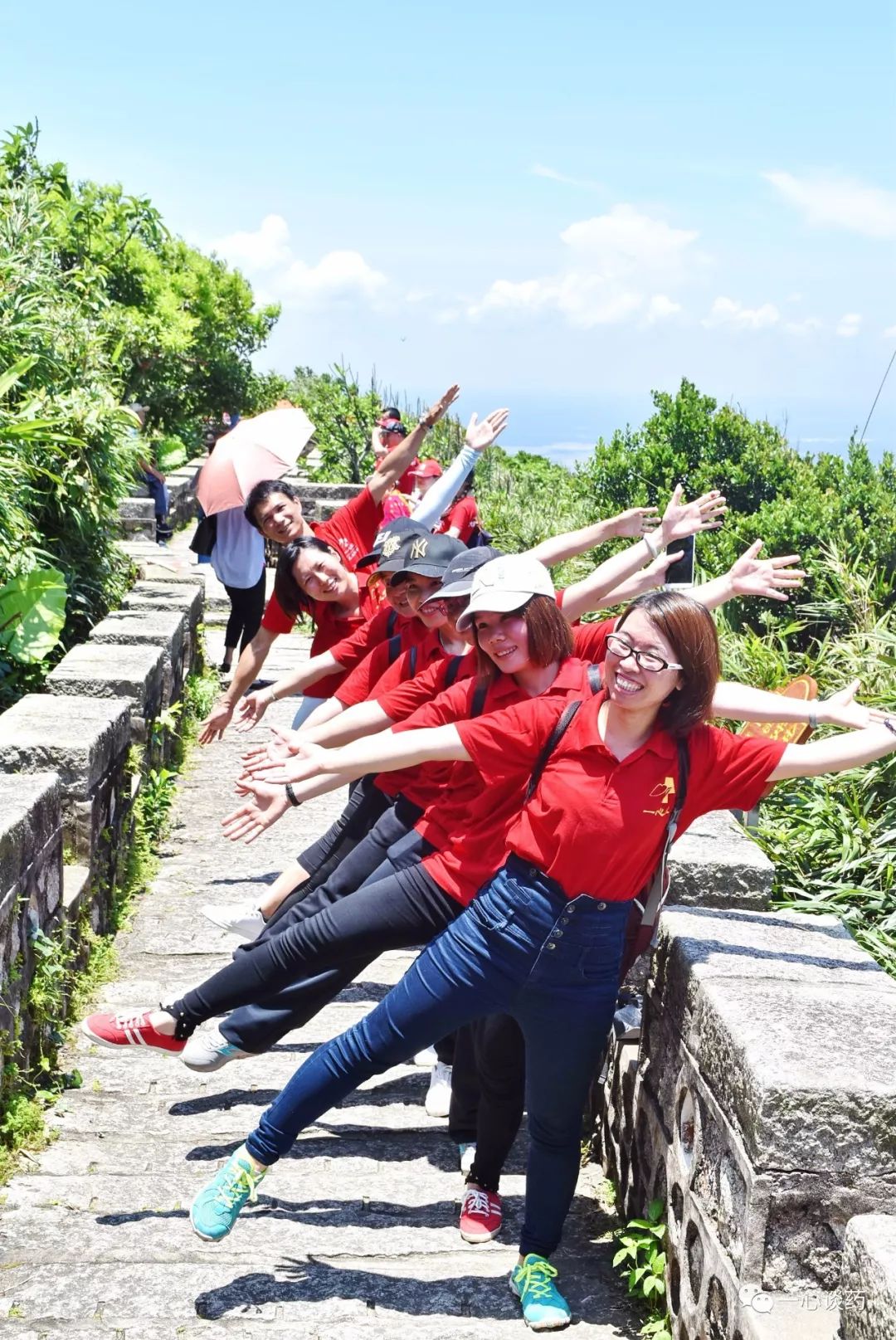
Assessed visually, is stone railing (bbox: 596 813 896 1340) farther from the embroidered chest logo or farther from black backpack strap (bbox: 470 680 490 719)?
black backpack strap (bbox: 470 680 490 719)

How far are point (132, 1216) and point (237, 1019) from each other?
60cm

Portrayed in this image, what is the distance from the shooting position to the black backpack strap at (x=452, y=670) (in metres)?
4.02

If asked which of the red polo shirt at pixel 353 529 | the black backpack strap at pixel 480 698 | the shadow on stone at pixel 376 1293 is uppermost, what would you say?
the red polo shirt at pixel 353 529

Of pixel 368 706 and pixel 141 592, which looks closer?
pixel 368 706

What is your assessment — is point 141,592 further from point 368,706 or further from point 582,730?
point 582,730

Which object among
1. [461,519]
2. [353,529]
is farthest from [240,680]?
[461,519]

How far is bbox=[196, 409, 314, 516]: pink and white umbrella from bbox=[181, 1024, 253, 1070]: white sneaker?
3450mm

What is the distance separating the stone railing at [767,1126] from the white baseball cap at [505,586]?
2.93 feet

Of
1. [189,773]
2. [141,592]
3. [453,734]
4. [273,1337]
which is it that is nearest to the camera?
[273,1337]

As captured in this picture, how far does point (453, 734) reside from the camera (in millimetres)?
3406

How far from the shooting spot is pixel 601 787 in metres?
3.15

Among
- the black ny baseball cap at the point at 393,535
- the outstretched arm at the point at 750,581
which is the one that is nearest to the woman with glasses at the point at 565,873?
the outstretched arm at the point at 750,581

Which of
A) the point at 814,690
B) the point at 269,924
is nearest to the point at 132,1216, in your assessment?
the point at 269,924

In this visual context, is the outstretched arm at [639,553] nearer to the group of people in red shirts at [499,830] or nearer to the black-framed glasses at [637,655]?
the group of people in red shirts at [499,830]
